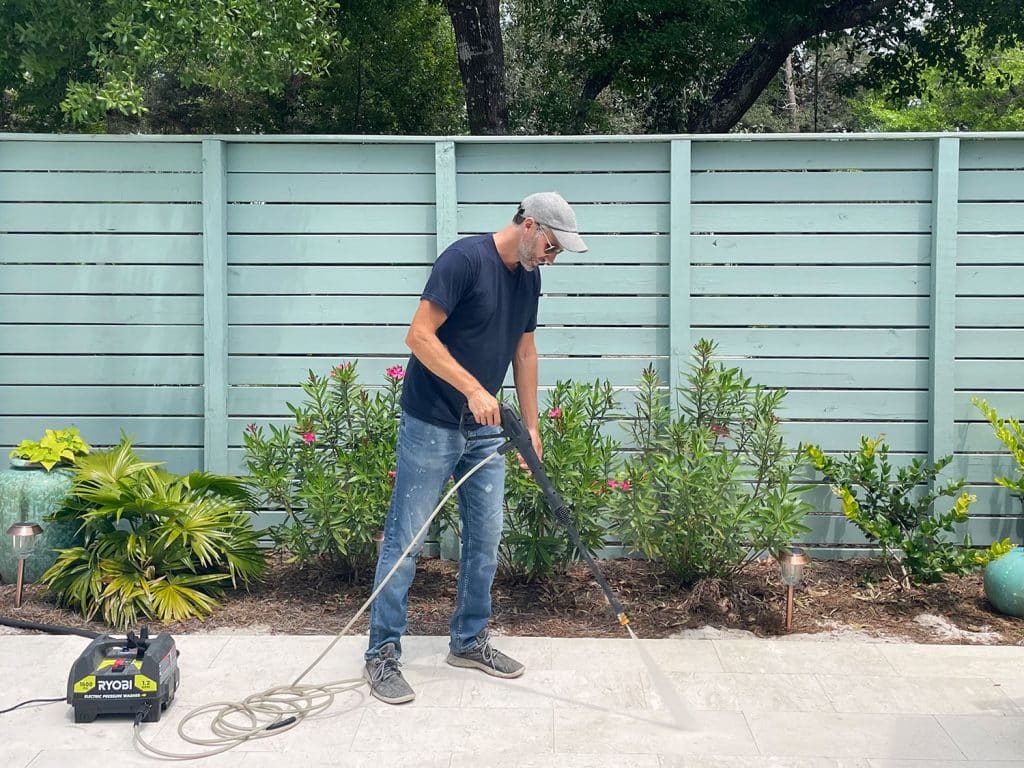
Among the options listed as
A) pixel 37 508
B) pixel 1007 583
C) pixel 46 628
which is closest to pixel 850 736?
pixel 1007 583

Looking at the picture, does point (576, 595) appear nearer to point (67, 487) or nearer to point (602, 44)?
point (67, 487)

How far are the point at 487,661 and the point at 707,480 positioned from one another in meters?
1.24

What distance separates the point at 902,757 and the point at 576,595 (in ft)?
6.17

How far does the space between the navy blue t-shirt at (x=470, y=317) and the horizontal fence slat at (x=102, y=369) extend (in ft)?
6.33

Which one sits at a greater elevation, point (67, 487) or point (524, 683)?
point (67, 487)

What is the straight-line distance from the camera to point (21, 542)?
4.72 m

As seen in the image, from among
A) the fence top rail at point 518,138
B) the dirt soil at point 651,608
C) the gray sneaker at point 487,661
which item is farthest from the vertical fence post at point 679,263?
the gray sneaker at point 487,661

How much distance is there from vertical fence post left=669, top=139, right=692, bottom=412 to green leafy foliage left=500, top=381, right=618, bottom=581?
479mm

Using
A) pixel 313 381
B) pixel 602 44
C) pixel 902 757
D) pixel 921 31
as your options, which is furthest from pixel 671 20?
pixel 902 757

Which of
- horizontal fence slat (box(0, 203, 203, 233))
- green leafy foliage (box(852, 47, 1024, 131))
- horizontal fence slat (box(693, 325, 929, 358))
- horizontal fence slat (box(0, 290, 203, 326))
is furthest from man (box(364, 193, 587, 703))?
green leafy foliage (box(852, 47, 1024, 131))

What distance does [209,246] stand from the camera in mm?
5375

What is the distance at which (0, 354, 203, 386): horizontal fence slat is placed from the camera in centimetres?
548

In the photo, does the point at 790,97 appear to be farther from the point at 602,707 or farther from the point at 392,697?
the point at 392,697

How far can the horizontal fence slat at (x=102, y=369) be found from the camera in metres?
5.48
